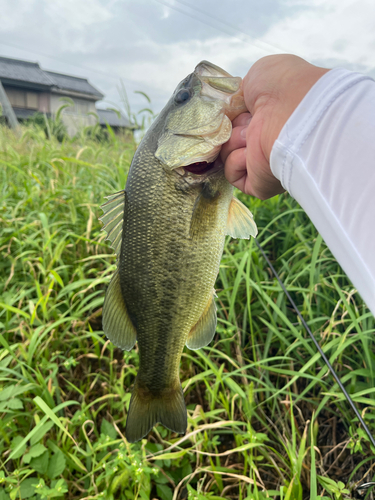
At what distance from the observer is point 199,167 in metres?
1.30

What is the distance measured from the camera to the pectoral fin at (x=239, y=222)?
1400 mm

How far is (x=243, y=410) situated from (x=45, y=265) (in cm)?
175

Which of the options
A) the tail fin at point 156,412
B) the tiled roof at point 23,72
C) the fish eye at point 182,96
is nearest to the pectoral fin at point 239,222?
the fish eye at point 182,96

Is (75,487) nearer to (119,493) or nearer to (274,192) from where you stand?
(119,493)

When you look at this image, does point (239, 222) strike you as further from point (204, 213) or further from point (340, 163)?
point (340, 163)

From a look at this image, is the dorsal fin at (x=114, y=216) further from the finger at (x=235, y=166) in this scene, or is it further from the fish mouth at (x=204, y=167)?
the finger at (x=235, y=166)

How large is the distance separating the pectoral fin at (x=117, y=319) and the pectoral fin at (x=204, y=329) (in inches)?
10.2

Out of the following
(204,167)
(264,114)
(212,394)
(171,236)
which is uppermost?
(264,114)

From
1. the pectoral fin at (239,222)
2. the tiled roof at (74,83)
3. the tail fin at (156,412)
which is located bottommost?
the tail fin at (156,412)

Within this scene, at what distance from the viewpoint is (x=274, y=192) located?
1290 mm

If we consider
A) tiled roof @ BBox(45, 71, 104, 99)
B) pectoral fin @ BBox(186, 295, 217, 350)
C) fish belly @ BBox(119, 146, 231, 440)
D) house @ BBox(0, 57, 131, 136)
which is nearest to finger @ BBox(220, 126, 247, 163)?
fish belly @ BBox(119, 146, 231, 440)

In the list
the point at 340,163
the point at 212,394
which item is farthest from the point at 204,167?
the point at 212,394

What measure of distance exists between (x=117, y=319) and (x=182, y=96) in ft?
3.24

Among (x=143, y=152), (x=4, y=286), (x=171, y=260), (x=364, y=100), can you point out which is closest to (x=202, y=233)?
(x=171, y=260)
